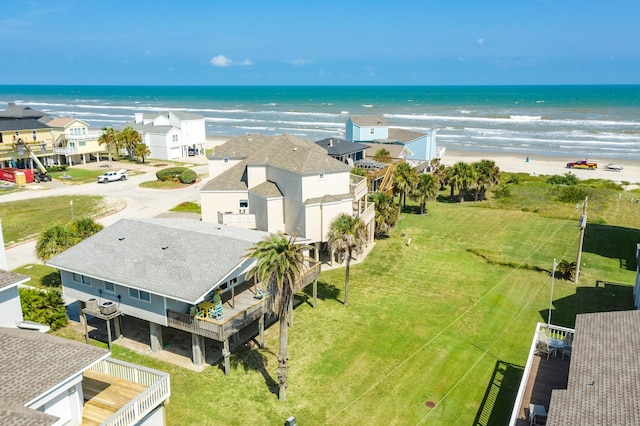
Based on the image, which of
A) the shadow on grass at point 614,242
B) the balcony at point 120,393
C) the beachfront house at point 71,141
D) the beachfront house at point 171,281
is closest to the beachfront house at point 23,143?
the beachfront house at point 71,141

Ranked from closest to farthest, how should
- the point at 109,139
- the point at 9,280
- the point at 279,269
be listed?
1. the point at 279,269
2. the point at 9,280
3. the point at 109,139

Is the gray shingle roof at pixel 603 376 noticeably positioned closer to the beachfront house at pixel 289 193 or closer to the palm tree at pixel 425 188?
the beachfront house at pixel 289 193

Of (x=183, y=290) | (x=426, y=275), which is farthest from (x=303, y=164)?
(x=183, y=290)

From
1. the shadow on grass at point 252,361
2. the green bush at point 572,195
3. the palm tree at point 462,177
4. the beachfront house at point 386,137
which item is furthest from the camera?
the beachfront house at point 386,137

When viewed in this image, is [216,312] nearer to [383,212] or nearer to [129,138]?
[383,212]

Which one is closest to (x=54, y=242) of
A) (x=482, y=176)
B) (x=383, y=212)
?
(x=383, y=212)

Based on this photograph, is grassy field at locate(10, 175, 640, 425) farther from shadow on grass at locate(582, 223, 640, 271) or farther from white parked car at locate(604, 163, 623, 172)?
white parked car at locate(604, 163, 623, 172)
